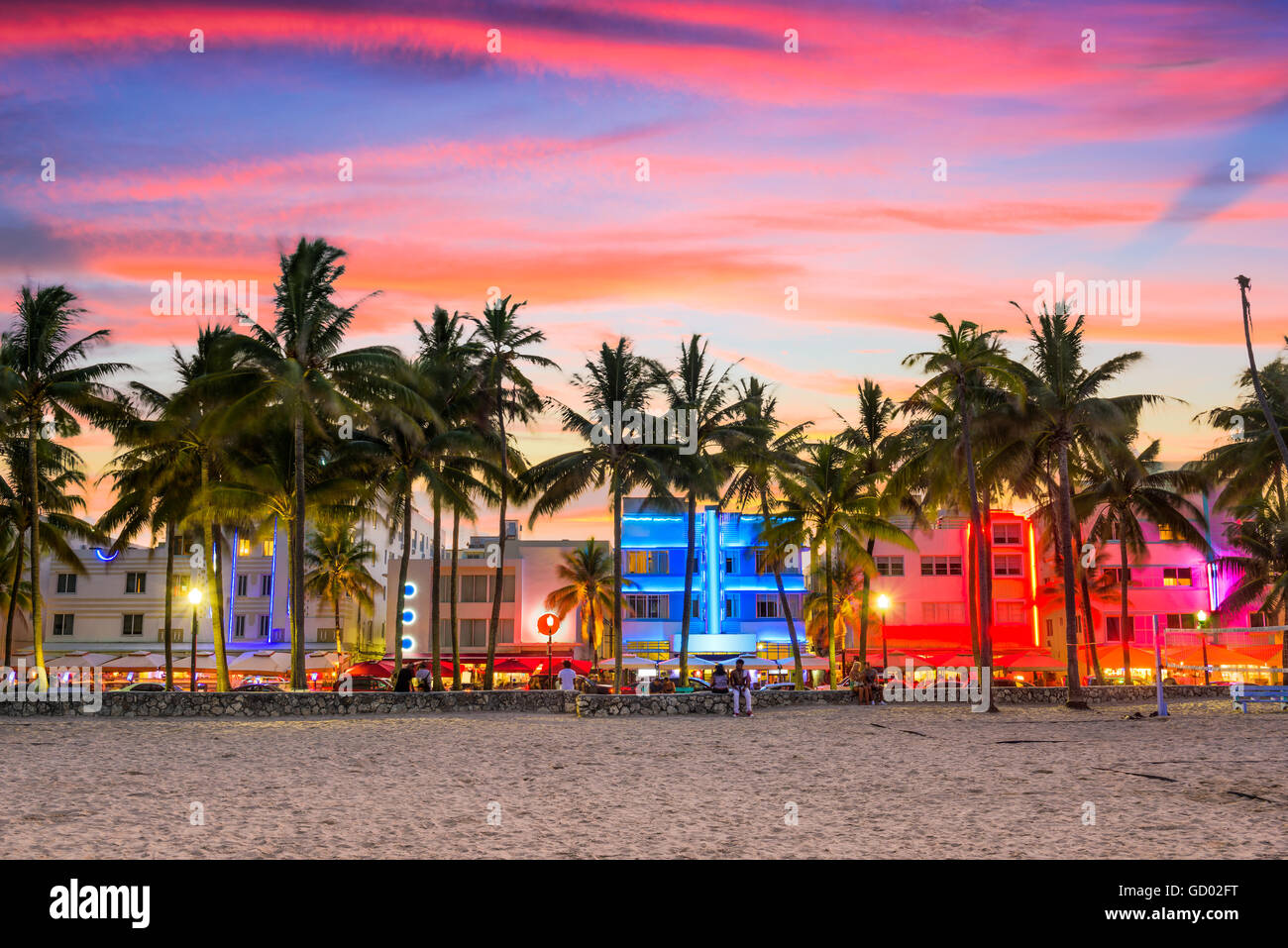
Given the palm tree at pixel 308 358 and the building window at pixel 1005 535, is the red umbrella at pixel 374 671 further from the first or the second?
the building window at pixel 1005 535

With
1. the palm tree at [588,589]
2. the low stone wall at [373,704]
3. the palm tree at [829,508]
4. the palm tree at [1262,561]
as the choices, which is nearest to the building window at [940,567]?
the palm tree at [1262,561]

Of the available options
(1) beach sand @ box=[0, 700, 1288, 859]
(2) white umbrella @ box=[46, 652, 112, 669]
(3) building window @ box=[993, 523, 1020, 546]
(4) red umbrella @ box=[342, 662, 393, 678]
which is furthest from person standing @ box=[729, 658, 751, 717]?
Answer: (3) building window @ box=[993, 523, 1020, 546]

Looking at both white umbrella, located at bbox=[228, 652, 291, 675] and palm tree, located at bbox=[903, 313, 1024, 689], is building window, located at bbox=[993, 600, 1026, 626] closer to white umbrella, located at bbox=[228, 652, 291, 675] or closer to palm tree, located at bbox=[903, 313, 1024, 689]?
palm tree, located at bbox=[903, 313, 1024, 689]

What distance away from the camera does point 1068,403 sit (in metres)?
35.1

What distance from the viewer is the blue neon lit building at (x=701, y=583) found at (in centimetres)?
7019

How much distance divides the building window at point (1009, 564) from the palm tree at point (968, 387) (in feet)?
116

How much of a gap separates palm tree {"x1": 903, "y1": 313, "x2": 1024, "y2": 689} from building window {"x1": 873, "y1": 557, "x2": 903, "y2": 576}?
33.3m

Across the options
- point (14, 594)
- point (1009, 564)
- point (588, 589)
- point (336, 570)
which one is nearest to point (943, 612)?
point (1009, 564)

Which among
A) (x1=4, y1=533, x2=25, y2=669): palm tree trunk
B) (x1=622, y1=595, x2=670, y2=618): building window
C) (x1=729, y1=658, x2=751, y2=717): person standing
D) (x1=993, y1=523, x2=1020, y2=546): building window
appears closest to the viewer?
(x1=729, y1=658, x2=751, y2=717): person standing

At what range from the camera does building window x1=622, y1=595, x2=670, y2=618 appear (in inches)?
2795

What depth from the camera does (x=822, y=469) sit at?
139ft
